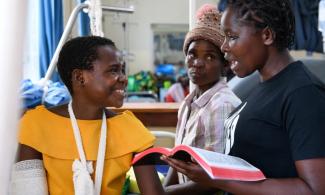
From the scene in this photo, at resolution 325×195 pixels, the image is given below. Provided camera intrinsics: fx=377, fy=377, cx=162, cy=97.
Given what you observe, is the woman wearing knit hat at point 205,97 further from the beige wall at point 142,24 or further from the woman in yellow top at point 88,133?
the beige wall at point 142,24

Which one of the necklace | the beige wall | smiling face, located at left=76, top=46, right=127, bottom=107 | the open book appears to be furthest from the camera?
the beige wall

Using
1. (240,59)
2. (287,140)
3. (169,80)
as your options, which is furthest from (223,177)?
(169,80)

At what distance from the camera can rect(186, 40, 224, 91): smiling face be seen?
1349 mm

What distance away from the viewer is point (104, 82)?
113 cm

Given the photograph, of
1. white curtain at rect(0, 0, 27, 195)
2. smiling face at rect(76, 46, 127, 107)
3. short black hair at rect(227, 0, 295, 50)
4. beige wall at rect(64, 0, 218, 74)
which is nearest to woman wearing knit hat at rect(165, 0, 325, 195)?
short black hair at rect(227, 0, 295, 50)

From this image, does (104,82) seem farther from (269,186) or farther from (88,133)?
(269,186)

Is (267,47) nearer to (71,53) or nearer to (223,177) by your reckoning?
(223,177)

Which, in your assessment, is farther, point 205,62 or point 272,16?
point 205,62

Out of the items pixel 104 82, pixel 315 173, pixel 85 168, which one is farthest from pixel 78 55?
pixel 315 173

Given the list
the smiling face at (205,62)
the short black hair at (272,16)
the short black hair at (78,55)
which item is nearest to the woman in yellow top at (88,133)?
the short black hair at (78,55)

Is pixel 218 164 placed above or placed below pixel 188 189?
Result: above

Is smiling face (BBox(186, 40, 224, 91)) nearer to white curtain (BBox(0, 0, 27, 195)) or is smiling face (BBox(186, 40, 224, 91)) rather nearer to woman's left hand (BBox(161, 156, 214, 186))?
woman's left hand (BBox(161, 156, 214, 186))

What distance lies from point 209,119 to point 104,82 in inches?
14.3

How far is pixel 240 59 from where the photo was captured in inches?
36.6
